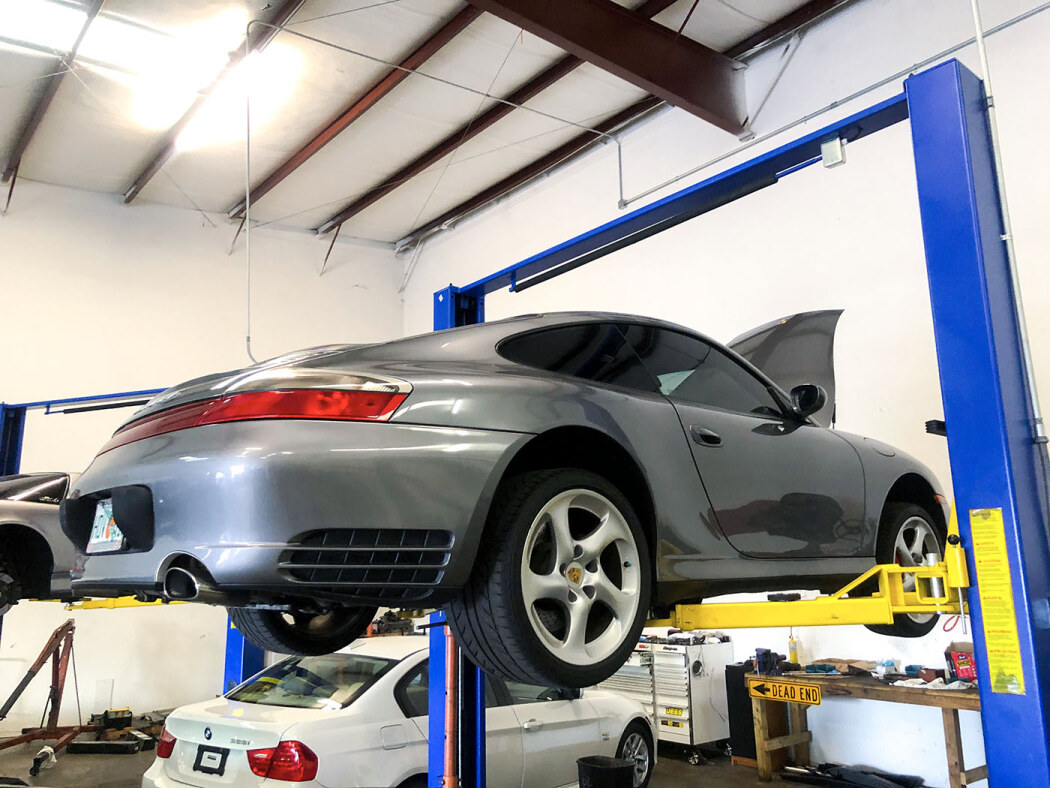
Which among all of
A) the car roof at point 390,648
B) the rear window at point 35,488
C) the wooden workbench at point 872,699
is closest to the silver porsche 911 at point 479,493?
the car roof at point 390,648

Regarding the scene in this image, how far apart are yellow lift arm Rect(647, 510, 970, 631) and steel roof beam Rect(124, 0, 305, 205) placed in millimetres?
6624

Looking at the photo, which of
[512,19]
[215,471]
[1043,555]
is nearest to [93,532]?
[215,471]

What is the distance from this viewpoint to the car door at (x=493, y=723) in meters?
4.46

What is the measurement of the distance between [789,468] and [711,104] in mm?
5685

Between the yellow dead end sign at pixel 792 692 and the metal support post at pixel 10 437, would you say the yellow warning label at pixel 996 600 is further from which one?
the metal support post at pixel 10 437

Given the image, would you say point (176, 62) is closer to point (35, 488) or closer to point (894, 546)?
point (35, 488)

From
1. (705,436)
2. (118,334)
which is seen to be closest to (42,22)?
(118,334)

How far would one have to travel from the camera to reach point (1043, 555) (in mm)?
2209

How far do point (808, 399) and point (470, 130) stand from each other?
7443 millimetres

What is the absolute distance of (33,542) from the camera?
4.62 meters

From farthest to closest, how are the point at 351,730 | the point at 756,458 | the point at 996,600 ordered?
the point at 351,730 < the point at 756,458 < the point at 996,600

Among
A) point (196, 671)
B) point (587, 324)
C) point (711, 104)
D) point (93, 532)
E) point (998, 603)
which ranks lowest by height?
point (196, 671)

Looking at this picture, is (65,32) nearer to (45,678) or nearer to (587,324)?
(45,678)

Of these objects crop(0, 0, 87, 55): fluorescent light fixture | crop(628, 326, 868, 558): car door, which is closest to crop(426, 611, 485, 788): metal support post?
crop(628, 326, 868, 558): car door
